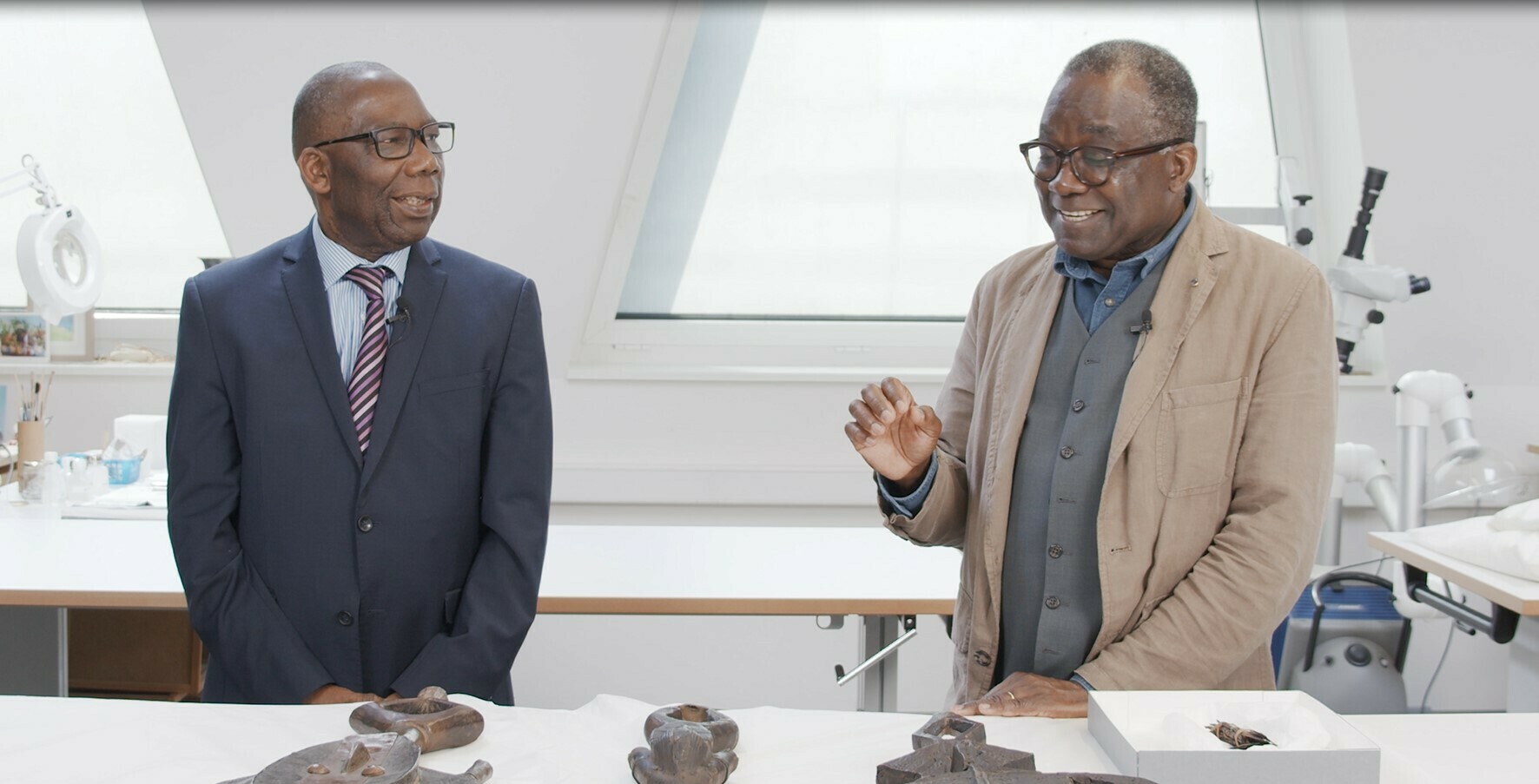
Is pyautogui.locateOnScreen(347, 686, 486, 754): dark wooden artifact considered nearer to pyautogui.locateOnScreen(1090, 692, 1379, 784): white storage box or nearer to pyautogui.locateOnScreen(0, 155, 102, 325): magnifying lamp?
pyautogui.locateOnScreen(1090, 692, 1379, 784): white storage box

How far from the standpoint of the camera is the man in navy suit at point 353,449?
1.63 metres

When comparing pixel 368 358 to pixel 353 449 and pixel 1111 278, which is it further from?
pixel 1111 278

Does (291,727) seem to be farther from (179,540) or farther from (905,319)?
(905,319)

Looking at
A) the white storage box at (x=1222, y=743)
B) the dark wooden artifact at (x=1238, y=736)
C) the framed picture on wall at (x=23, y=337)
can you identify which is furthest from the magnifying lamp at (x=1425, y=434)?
the framed picture on wall at (x=23, y=337)

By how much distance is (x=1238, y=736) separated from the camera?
125cm

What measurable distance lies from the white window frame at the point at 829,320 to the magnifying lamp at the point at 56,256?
55.9 inches

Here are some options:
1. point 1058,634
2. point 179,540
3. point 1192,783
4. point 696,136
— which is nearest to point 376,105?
point 179,540

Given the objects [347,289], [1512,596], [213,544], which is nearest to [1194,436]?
[347,289]

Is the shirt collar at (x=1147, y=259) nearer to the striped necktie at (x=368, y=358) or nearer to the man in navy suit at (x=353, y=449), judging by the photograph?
the man in navy suit at (x=353, y=449)

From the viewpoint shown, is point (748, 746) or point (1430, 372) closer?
point (748, 746)

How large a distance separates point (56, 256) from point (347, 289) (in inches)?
83.4

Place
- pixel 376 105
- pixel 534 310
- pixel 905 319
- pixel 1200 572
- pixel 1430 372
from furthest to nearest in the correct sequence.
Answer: pixel 905 319 → pixel 1430 372 → pixel 534 310 → pixel 376 105 → pixel 1200 572

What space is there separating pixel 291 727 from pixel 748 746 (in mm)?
521

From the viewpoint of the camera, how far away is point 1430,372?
3439mm
